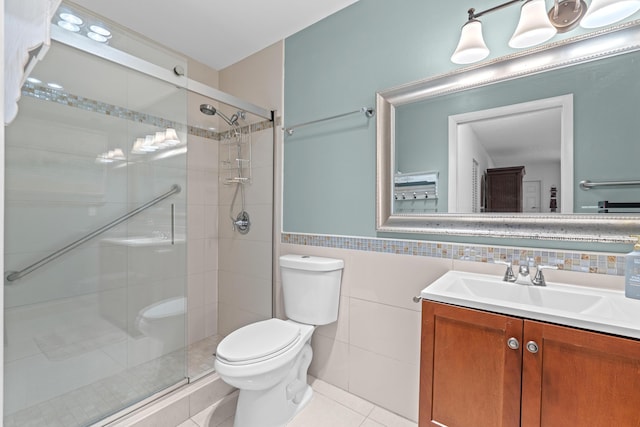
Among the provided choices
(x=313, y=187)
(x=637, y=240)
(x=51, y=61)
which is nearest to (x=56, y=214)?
(x=51, y=61)

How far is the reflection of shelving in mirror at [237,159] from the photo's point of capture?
240cm

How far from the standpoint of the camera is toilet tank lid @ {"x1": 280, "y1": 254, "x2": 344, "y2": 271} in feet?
5.82

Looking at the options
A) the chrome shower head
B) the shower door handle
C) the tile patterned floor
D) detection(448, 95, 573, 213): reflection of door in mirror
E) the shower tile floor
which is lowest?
the tile patterned floor

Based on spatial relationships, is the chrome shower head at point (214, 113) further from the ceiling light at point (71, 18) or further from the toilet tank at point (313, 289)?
the toilet tank at point (313, 289)

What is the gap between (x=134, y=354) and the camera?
1729mm

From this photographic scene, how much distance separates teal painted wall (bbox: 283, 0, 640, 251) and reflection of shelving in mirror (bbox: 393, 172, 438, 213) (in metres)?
0.15

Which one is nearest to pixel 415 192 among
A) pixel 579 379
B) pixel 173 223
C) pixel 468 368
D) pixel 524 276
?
pixel 524 276

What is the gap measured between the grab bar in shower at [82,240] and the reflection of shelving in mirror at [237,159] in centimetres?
57

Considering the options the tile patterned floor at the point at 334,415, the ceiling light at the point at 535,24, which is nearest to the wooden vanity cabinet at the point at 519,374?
the tile patterned floor at the point at 334,415

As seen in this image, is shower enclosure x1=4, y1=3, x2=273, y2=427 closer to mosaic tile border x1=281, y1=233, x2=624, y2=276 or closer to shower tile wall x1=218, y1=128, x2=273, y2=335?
shower tile wall x1=218, y1=128, x2=273, y2=335

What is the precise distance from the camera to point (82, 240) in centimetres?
161

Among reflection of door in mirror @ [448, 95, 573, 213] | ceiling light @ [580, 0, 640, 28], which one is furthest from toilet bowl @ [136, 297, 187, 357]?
ceiling light @ [580, 0, 640, 28]

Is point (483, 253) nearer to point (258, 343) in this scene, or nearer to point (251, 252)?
→ point (258, 343)

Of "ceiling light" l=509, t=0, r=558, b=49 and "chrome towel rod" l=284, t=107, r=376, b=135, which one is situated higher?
"ceiling light" l=509, t=0, r=558, b=49
